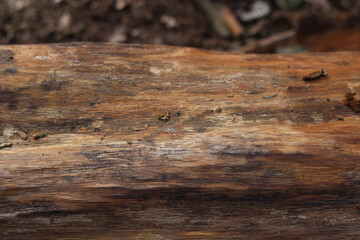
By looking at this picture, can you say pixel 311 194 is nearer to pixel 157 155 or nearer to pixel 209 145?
pixel 209 145

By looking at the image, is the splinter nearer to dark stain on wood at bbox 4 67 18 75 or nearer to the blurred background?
dark stain on wood at bbox 4 67 18 75

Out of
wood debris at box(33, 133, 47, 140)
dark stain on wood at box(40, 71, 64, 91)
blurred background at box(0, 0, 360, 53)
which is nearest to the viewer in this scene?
wood debris at box(33, 133, 47, 140)

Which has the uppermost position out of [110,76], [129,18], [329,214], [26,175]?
[129,18]

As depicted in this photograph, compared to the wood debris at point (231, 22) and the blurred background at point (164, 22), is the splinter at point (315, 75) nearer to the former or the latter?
the blurred background at point (164, 22)

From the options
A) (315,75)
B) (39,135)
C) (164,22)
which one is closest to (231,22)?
(164,22)

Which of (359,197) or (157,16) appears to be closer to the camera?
(359,197)

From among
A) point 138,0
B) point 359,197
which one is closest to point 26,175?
point 359,197

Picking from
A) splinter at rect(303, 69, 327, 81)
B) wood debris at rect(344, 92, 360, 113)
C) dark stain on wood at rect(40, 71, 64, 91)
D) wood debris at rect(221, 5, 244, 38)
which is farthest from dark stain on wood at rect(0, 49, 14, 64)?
wood debris at rect(221, 5, 244, 38)
